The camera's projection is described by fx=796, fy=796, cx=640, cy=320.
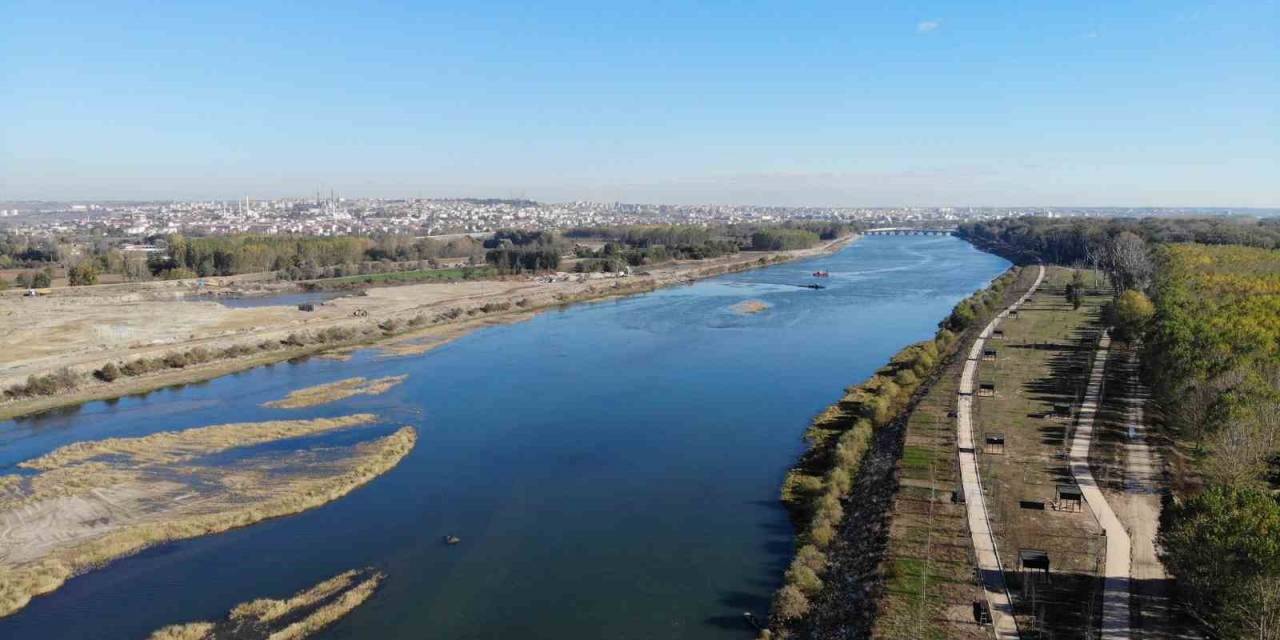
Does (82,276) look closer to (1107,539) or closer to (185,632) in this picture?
(185,632)

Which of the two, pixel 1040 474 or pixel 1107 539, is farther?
pixel 1040 474

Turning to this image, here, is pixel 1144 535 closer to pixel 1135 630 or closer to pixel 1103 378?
pixel 1135 630

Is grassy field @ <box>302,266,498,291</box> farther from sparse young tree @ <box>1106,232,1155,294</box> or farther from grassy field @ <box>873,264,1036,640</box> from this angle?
grassy field @ <box>873,264,1036,640</box>

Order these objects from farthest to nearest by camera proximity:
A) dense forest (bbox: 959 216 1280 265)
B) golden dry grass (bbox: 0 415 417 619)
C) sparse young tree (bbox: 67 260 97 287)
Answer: dense forest (bbox: 959 216 1280 265) → sparse young tree (bbox: 67 260 97 287) → golden dry grass (bbox: 0 415 417 619)

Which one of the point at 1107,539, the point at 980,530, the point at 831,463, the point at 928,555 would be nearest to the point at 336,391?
the point at 831,463

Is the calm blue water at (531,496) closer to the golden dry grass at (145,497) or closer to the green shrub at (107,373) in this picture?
the golden dry grass at (145,497)

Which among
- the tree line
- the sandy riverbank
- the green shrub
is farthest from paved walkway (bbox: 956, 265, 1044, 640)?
the green shrub

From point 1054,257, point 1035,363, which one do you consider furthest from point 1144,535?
point 1054,257
